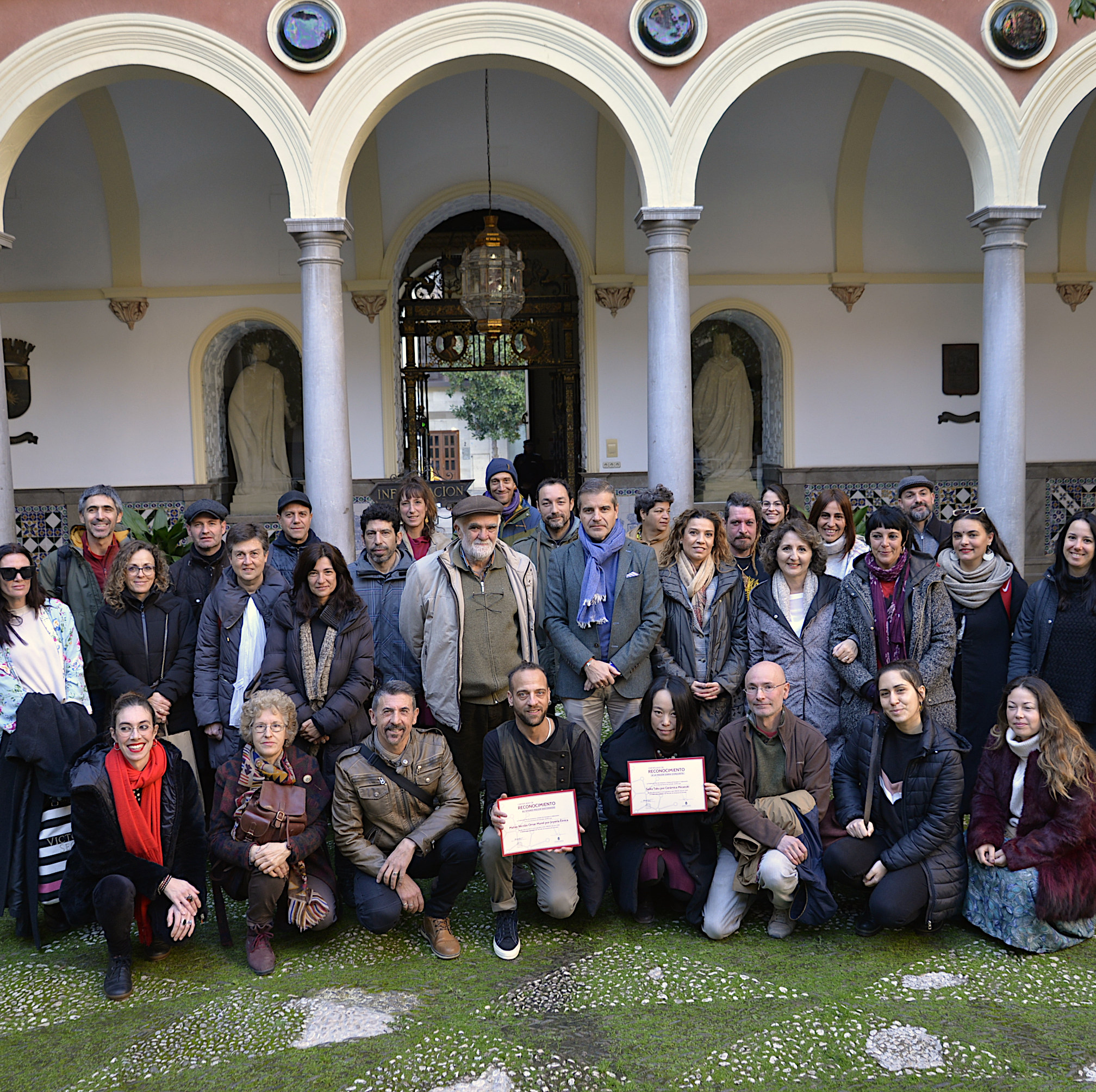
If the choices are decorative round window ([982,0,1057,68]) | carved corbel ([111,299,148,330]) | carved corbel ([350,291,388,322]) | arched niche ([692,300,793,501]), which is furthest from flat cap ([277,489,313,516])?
arched niche ([692,300,793,501])

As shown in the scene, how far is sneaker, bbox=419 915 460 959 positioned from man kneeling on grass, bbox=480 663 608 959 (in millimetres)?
168

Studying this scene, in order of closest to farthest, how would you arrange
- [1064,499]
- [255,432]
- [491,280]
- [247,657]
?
[247,657], [491,280], [1064,499], [255,432]

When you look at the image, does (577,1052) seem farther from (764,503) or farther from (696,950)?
(764,503)

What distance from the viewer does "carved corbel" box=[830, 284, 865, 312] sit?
11406 mm

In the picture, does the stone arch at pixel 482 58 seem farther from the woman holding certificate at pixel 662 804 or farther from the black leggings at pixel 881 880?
the black leggings at pixel 881 880

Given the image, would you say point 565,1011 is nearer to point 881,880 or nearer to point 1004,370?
point 881,880

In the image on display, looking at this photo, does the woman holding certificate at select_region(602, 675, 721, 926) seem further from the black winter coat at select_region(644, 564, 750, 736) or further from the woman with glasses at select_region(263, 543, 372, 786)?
the woman with glasses at select_region(263, 543, 372, 786)

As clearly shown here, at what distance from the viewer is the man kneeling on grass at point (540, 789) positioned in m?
3.96

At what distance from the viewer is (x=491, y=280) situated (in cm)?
998

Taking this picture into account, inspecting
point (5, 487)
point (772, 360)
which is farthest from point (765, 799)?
point (772, 360)

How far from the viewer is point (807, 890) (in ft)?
12.8

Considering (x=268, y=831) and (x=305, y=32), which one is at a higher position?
(x=305, y=32)

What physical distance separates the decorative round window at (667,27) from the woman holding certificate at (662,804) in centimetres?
578

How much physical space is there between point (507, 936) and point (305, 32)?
273 inches
